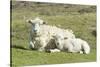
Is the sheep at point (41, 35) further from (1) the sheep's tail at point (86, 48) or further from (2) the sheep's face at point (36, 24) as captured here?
(1) the sheep's tail at point (86, 48)

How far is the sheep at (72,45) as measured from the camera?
2.21m

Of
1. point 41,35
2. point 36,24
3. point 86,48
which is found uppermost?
point 36,24

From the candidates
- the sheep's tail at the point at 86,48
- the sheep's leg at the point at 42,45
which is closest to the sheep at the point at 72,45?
the sheep's tail at the point at 86,48

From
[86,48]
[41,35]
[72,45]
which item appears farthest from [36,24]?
[86,48]

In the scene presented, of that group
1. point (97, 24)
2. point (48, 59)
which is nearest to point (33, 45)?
point (48, 59)

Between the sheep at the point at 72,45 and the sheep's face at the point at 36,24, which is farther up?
the sheep's face at the point at 36,24

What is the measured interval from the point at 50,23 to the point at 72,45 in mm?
332

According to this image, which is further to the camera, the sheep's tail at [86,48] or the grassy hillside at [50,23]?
the sheep's tail at [86,48]

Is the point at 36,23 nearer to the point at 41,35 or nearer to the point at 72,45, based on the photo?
the point at 41,35

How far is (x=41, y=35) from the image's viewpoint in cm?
216

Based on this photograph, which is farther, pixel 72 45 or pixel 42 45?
pixel 72 45

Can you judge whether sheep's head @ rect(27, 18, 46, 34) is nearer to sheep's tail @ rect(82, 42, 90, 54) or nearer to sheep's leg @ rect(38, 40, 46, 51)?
sheep's leg @ rect(38, 40, 46, 51)

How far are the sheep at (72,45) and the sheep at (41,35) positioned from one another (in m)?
Answer: 0.06

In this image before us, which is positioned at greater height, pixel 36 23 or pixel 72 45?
pixel 36 23
